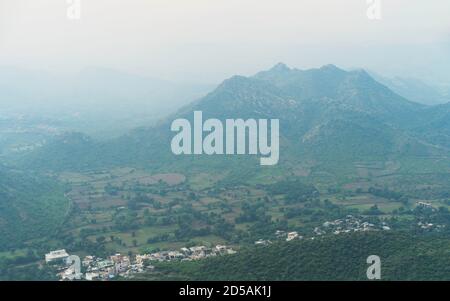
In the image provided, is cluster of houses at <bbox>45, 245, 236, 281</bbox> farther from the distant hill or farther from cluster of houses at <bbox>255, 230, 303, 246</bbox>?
the distant hill

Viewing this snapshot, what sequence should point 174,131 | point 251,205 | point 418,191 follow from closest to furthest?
1. point 251,205
2. point 418,191
3. point 174,131

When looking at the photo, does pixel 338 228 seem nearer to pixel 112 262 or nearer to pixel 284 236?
pixel 284 236

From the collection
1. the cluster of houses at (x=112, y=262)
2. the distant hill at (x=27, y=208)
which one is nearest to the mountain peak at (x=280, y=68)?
the distant hill at (x=27, y=208)

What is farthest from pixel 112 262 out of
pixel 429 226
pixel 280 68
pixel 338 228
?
pixel 280 68
